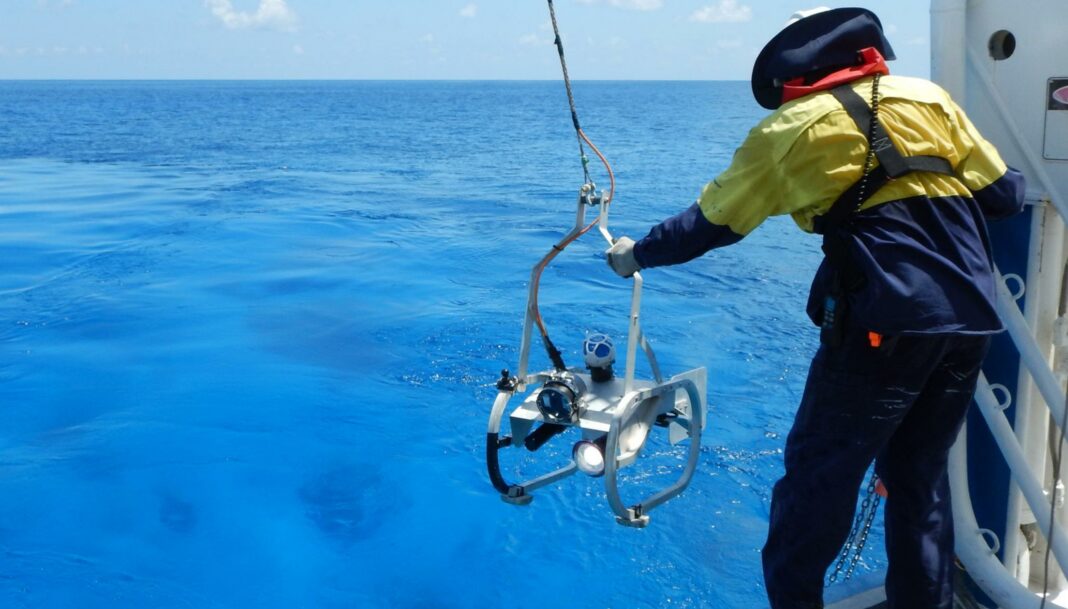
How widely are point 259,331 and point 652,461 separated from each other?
454cm

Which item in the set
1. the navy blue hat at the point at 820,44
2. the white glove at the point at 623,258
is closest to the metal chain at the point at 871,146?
the navy blue hat at the point at 820,44

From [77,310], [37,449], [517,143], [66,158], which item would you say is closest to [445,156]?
[517,143]

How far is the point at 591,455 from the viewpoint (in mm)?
3100

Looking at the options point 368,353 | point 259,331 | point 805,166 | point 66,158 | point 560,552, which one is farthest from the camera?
point 66,158

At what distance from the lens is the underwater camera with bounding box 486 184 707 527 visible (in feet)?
10.2

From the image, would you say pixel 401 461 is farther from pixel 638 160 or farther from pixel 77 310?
pixel 638 160

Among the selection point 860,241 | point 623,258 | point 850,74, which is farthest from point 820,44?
point 623,258

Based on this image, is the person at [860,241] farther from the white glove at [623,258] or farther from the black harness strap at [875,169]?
the white glove at [623,258]

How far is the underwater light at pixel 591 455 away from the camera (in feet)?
10.1

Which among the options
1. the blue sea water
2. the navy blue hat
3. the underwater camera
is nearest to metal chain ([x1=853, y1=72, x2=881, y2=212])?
the navy blue hat

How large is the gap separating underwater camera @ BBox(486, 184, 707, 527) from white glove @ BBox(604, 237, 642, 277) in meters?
0.16

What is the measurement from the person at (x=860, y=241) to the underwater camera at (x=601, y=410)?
534 millimetres

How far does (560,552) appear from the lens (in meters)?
5.05

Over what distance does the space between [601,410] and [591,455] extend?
0.18m
